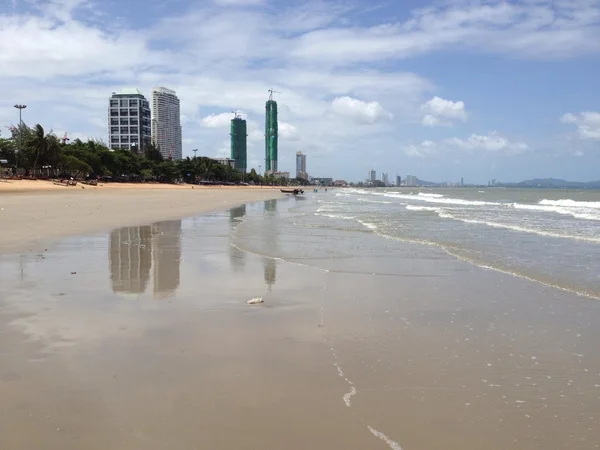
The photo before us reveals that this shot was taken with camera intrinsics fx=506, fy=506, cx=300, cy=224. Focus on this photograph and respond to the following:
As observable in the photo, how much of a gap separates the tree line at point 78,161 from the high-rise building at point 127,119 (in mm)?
33514

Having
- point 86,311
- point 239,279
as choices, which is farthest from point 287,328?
point 239,279

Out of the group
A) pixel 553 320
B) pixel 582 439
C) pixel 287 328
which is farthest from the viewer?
pixel 553 320

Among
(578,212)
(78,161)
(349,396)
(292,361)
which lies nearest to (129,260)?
(292,361)

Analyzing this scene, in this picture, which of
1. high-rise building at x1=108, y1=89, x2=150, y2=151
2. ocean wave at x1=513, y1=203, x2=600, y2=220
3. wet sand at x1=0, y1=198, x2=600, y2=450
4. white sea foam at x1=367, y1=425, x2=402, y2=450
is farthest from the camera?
high-rise building at x1=108, y1=89, x2=150, y2=151

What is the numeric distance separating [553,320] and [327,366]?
3426mm

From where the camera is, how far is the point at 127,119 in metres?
148

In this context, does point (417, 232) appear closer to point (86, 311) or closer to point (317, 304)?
point (317, 304)

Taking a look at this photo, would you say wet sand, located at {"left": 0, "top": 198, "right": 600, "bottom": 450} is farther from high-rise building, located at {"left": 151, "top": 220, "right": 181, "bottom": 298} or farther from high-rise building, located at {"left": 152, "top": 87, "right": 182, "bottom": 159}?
high-rise building, located at {"left": 152, "top": 87, "right": 182, "bottom": 159}

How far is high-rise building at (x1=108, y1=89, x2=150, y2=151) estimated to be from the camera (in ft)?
483

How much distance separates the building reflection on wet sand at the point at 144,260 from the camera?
8.22m

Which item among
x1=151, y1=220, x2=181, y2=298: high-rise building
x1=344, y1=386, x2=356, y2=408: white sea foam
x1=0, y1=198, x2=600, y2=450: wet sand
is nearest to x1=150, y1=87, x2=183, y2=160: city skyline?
x1=151, y1=220, x2=181, y2=298: high-rise building

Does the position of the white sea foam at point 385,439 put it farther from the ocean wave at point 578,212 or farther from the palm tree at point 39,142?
the palm tree at point 39,142

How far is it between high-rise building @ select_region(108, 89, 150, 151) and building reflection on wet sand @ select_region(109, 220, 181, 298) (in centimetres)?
13910

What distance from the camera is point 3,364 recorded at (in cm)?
458
